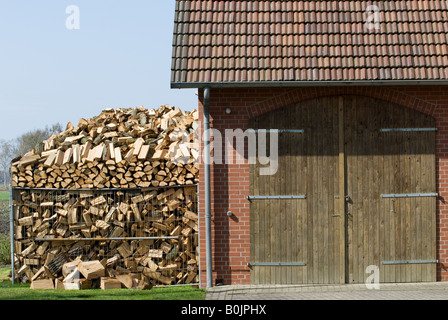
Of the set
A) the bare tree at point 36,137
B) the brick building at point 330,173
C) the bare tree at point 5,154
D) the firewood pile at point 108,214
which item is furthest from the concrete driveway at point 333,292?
the bare tree at point 5,154

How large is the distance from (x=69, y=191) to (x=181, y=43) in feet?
11.6

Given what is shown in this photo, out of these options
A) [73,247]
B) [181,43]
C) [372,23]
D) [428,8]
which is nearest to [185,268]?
[73,247]

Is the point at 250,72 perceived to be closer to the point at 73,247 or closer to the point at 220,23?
the point at 220,23

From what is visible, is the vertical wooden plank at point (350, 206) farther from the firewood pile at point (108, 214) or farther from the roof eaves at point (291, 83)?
the firewood pile at point (108, 214)

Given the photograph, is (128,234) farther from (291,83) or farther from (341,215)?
(291,83)

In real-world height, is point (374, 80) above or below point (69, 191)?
above

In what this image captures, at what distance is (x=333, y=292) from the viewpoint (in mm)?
10078

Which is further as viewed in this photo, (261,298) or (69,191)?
(69,191)

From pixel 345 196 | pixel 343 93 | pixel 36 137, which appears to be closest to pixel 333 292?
pixel 345 196

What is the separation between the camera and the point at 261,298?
31.7ft

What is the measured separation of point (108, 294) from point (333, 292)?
365 cm

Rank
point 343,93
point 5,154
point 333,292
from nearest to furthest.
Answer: point 333,292 < point 343,93 < point 5,154

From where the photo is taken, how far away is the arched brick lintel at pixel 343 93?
34.9 ft
